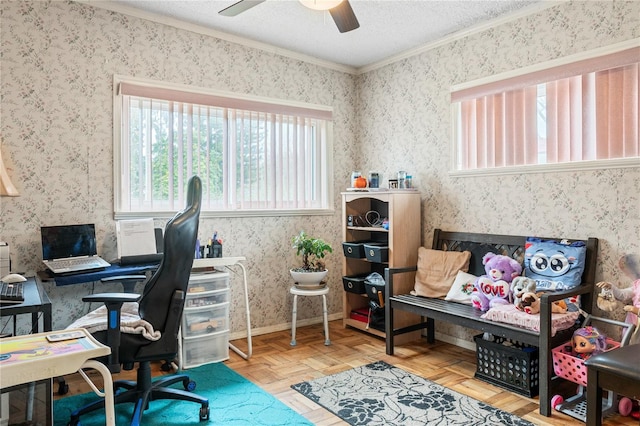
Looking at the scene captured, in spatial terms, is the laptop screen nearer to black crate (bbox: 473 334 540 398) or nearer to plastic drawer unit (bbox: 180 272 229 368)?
plastic drawer unit (bbox: 180 272 229 368)

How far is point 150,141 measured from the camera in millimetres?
3305

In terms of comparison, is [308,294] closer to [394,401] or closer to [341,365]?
[341,365]

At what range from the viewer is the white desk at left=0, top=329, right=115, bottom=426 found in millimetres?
1211

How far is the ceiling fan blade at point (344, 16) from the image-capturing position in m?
2.26

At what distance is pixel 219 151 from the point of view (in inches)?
143

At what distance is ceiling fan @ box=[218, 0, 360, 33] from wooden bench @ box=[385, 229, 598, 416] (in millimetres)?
1799

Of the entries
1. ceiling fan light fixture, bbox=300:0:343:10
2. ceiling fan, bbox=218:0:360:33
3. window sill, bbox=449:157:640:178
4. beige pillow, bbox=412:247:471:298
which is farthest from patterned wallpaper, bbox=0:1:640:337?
ceiling fan light fixture, bbox=300:0:343:10

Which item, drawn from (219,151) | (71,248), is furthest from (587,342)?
(71,248)

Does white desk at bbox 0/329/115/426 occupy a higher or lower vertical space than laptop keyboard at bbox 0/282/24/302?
lower

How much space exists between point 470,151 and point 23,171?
3.16 m

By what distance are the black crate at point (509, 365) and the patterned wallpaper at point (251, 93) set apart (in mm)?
669

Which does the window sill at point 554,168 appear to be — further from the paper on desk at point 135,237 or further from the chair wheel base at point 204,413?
the chair wheel base at point 204,413

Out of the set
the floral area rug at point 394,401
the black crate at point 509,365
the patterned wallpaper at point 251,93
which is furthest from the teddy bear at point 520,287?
the floral area rug at point 394,401

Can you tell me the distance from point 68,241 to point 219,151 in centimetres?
132
